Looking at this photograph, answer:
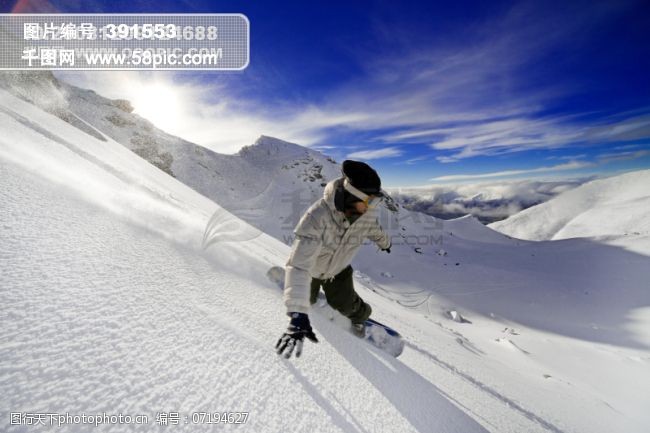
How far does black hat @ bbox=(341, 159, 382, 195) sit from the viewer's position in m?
1.69

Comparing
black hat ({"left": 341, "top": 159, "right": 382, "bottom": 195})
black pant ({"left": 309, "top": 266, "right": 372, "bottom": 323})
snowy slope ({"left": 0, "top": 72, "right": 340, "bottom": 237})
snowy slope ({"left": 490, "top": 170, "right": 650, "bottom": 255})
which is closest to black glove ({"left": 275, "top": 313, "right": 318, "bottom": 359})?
black pant ({"left": 309, "top": 266, "right": 372, "bottom": 323})

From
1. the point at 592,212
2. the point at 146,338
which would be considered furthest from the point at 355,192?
the point at 592,212

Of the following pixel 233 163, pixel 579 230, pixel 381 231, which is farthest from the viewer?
pixel 579 230

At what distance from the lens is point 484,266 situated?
61.3ft

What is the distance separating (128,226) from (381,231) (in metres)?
1.76

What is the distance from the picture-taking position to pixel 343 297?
2117 mm

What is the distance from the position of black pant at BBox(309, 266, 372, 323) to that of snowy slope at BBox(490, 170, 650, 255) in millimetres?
75349

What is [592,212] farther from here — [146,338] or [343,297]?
[146,338]

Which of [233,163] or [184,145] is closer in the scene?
[184,145]

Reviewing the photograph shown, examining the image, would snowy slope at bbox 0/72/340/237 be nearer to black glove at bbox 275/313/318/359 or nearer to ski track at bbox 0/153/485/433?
ski track at bbox 0/153/485/433

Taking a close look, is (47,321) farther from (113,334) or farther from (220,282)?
(220,282)

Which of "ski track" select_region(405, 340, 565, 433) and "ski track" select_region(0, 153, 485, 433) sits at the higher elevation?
"ski track" select_region(0, 153, 485, 433)

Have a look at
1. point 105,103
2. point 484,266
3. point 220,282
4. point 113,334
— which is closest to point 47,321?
point 113,334

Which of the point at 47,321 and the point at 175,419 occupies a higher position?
the point at 47,321
